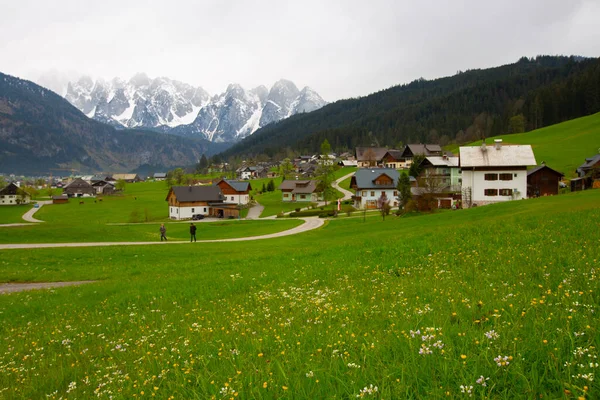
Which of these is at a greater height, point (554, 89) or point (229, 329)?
point (554, 89)

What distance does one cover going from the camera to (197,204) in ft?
358

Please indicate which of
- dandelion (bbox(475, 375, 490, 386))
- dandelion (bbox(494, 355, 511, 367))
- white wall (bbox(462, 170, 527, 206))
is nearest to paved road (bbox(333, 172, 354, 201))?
Result: white wall (bbox(462, 170, 527, 206))

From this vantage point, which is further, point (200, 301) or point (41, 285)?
point (41, 285)

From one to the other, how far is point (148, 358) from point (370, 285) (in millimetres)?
6549

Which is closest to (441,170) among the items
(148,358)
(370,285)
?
(370,285)

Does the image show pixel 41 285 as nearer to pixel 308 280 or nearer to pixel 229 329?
pixel 308 280

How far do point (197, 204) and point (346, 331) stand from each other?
107 m

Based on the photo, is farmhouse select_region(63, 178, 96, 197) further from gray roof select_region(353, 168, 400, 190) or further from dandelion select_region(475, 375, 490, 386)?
dandelion select_region(475, 375, 490, 386)

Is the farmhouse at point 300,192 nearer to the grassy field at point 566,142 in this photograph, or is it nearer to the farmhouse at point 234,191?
the farmhouse at point 234,191

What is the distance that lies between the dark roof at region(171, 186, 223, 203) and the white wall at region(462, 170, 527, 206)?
70914mm

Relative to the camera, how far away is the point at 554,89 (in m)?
170

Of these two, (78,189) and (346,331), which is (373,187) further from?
(78,189)

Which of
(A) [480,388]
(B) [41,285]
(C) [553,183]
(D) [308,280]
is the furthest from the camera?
(C) [553,183]

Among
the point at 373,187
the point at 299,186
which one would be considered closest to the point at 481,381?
the point at 373,187
